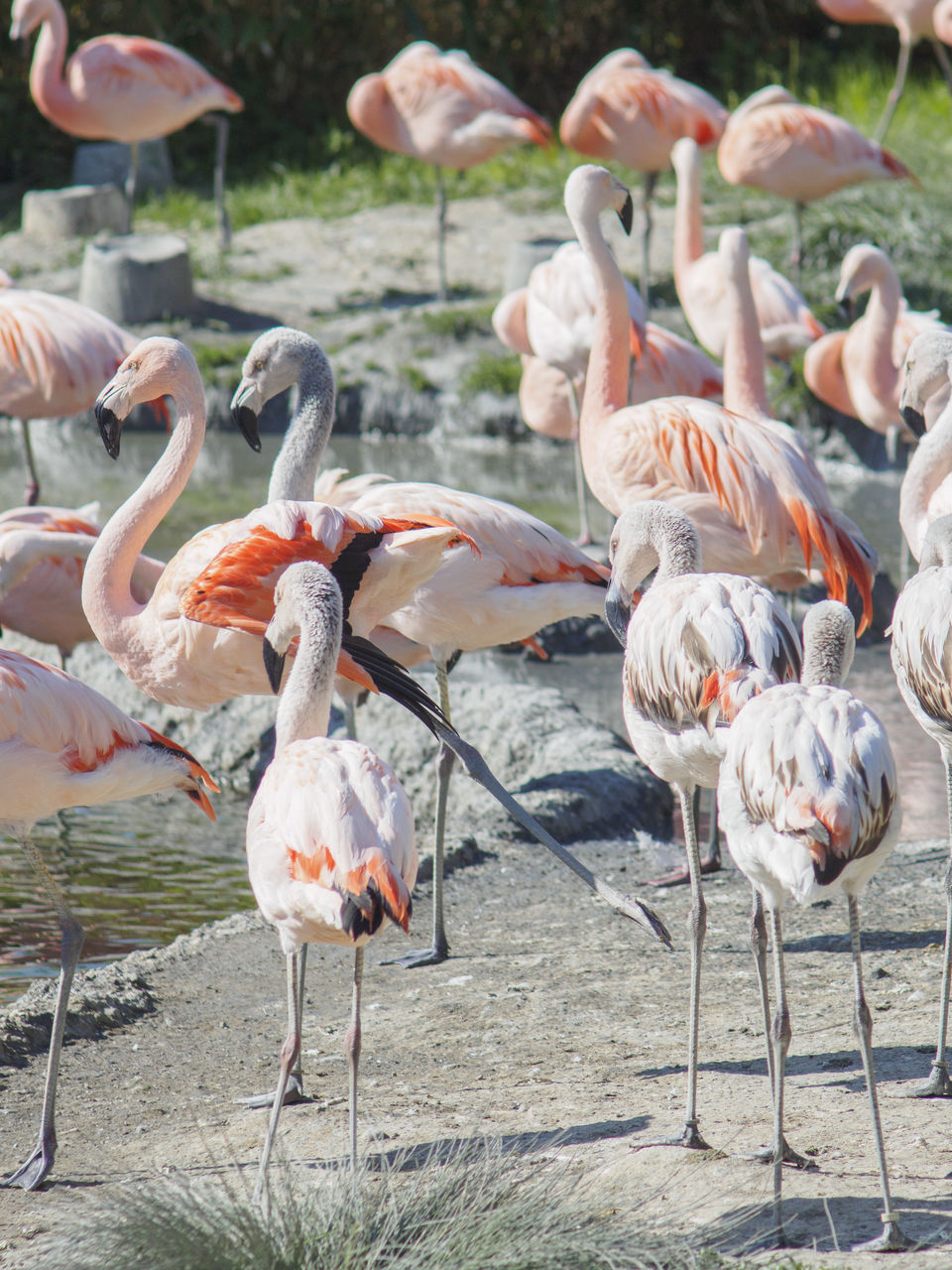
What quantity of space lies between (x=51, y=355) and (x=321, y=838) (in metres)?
4.60

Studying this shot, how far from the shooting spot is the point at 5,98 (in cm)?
1598

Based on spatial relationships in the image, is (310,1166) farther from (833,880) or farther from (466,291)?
(466,291)

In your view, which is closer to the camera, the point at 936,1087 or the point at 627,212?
the point at 936,1087

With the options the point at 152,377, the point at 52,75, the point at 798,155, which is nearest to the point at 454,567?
the point at 152,377

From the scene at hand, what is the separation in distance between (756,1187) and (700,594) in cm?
112

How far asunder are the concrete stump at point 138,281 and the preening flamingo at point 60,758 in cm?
759

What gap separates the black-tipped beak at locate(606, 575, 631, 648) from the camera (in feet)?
11.6

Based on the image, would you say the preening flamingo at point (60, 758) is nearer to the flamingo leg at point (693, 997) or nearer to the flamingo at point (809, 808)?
the flamingo leg at point (693, 997)

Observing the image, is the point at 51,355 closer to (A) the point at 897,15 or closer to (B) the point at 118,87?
(B) the point at 118,87

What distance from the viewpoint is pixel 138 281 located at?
10.5m

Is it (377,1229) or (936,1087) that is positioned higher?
(377,1229)

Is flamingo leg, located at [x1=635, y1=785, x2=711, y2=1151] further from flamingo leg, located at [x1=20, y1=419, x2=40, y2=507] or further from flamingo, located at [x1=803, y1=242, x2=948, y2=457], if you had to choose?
flamingo leg, located at [x1=20, y1=419, x2=40, y2=507]

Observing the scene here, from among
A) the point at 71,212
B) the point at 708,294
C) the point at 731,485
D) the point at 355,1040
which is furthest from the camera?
the point at 71,212

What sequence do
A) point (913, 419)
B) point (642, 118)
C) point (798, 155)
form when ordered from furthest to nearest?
point (642, 118) < point (798, 155) < point (913, 419)
